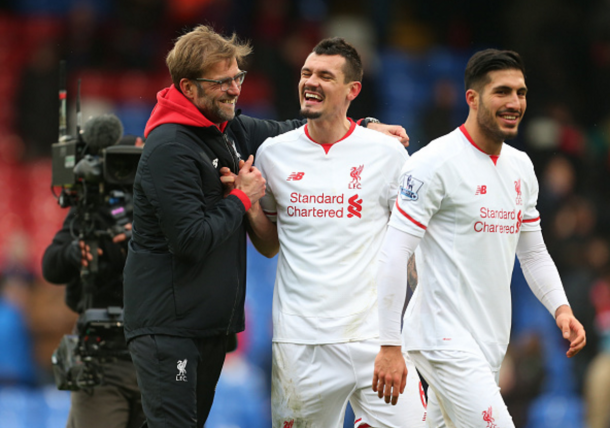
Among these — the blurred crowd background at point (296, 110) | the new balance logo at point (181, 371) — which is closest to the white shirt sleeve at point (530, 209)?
the new balance logo at point (181, 371)

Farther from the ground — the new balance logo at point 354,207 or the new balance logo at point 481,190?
the new balance logo at point 481,190

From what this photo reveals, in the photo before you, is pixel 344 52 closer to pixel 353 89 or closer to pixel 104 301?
pixel 353 89

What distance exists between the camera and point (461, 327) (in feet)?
15.5

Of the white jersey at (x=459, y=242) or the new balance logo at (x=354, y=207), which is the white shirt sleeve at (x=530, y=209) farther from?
the new balance logo at (x=354, y=207)

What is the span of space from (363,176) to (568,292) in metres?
6.58

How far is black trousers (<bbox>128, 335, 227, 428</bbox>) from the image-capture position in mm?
4738

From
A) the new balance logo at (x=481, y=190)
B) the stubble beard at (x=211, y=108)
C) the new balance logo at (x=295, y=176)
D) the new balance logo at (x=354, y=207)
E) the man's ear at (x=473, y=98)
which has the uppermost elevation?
the man's ear at (x=473, y=98)

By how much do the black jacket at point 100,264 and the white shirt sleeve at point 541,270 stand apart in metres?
2.31

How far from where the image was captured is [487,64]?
15.8 feet

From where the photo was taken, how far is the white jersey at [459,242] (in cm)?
471

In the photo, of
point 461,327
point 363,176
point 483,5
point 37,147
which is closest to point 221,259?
point 363,176

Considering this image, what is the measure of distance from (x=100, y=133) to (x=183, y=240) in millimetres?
1614

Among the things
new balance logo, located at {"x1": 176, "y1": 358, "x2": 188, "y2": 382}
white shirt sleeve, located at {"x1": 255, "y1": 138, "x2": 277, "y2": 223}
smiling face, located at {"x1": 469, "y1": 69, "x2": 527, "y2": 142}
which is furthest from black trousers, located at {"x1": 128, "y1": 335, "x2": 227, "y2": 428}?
smiling face, located at {"x1": 469, "y1": 69, "x2": 527, "y2": 142}

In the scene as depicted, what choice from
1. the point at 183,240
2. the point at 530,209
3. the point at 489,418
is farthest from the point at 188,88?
the point at 489,418
